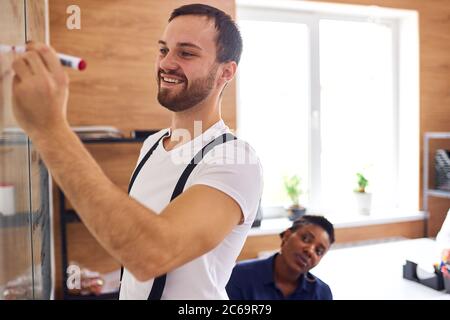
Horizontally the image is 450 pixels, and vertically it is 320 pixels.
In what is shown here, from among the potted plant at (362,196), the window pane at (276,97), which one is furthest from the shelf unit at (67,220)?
the potted plant at (362,196)

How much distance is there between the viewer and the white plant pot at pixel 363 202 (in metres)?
0.67

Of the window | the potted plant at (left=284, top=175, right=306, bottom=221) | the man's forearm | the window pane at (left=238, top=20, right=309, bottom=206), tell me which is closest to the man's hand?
the man's forearm

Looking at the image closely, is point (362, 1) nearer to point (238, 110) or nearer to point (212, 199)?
point (238, 110)

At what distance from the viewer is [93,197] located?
26 centimetres

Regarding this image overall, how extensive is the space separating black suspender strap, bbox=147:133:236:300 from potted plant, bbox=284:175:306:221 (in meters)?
0.77

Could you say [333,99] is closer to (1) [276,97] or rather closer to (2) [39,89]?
(1) [276,97]

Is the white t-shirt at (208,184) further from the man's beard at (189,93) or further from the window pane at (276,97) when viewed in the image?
the window pane at (276,97)

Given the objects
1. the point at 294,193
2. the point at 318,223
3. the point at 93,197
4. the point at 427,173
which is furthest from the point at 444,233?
the point at 294,193

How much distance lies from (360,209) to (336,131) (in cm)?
17

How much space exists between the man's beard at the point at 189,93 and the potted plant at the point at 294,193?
0.78 meters

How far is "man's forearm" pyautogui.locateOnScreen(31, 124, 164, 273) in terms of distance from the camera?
256 millimetres
